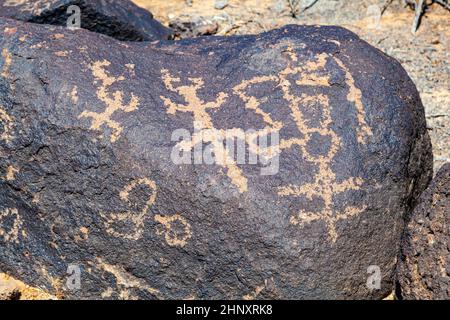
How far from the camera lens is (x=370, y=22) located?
4.93 m

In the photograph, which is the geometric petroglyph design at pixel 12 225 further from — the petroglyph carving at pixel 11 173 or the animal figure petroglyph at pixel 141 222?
the animal figure petroglyph at pixel 141 222

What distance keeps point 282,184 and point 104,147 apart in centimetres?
72

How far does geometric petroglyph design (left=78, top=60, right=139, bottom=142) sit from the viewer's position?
2566 millimetres

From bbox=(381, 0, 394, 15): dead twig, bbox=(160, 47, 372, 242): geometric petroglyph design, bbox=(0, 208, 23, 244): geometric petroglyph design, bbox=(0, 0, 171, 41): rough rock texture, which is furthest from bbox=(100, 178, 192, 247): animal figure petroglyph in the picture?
bbox=(381, 0, 394, 15): dead twig

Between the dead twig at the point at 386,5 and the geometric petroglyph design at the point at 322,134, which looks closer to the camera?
the geometric petroglyph design at the point at 322,134

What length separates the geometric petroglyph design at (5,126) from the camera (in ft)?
8.67

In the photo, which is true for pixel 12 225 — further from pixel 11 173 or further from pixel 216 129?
pixel 216 129

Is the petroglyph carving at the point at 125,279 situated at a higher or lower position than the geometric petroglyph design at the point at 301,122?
lower

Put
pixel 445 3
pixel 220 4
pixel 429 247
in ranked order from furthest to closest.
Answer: pixel 220 4
pixel 445 3
pixel 429 247

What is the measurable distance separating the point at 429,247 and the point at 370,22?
288 cm

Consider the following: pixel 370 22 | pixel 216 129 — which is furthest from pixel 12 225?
pixel 370 22

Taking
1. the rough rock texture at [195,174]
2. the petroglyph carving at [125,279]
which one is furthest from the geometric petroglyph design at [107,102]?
the petroglyph carving at [125,279]

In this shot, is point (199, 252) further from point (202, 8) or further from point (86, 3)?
point (202, 8)

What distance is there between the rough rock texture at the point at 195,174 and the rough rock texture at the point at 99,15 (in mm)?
987
